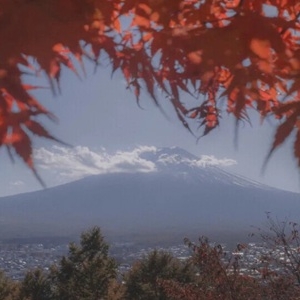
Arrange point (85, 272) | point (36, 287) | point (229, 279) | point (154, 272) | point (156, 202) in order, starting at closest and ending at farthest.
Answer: point (229, 279)
point (85, 272)
point (154, 272)
point (36, 287)
point (156, 202)

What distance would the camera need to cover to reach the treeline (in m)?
7.56

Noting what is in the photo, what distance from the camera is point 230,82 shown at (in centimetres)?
95

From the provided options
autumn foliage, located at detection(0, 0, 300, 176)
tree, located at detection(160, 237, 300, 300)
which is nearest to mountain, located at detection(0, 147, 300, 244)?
tree, located at detection(160, 237, 300, 300)

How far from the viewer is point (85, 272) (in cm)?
1620

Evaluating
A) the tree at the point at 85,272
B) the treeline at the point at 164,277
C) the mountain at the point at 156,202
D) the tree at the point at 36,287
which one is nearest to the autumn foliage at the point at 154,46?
the treeline at the point at 164,277

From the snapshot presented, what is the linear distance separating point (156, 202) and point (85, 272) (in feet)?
534

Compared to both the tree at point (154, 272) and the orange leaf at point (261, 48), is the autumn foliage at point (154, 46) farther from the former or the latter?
the tree at point (154, 272)

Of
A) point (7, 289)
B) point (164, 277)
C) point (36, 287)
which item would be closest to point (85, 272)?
point (164, 277)

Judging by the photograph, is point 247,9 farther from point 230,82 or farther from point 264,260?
point 264,260

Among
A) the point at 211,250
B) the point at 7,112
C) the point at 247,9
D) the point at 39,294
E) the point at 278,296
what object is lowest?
the point at 39,294

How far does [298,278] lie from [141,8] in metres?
6.61

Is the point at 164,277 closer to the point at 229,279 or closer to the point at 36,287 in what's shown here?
the point at 36,287

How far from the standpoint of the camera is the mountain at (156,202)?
155500 mm

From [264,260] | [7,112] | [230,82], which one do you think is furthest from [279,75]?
[264,260]
